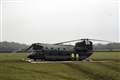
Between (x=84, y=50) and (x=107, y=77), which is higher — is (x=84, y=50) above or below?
above

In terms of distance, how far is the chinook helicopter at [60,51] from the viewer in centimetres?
5331

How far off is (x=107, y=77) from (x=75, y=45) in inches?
840

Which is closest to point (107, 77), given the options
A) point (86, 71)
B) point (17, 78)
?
point (86, 71)

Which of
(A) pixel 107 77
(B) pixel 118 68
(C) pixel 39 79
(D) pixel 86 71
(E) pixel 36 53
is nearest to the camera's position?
(C) pixel 39 79

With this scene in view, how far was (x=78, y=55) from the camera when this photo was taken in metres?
55.9

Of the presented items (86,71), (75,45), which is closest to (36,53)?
(75,45)

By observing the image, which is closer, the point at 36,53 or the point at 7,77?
the point at 7,77

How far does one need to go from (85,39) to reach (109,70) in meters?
16.4

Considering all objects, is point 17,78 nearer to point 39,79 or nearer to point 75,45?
point 39,79

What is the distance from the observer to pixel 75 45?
56.5 metres

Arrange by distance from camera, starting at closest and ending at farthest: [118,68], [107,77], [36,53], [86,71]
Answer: [107,77] < [86,71] < [118,68] < [36,53]

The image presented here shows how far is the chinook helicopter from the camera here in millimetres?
53312

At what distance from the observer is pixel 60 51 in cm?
5419

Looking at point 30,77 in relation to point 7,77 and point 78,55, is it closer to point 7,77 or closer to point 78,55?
point 7,77
